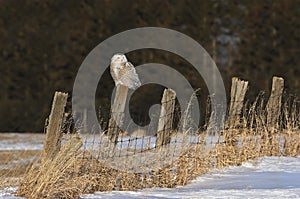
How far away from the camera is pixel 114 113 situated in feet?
23.7

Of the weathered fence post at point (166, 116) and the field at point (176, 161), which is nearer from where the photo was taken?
the field at point (176, 161)

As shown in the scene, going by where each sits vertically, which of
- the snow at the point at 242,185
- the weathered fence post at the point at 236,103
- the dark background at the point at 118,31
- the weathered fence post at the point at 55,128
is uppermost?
the dark background at the point at 118,31

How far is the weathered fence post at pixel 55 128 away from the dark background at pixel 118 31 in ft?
21.9

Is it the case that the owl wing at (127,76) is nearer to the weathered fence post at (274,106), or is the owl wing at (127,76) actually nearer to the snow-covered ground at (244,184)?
the snow-covered ground at (244,184)

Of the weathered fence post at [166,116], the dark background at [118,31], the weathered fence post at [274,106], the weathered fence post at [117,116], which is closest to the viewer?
the weathered fence post at [117,116]

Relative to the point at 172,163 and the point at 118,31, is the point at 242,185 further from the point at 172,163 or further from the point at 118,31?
the point at 118,31

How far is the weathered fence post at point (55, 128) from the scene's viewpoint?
21.7ft

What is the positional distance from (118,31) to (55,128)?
7744 millimetres

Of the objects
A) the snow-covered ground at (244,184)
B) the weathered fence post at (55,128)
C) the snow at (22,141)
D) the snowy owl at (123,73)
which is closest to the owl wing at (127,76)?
the snowy owl at (123,73)

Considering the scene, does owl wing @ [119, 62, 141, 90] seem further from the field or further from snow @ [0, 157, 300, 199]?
snow @ [0, 157, 300, 199]

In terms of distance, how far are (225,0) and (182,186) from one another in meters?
7.47

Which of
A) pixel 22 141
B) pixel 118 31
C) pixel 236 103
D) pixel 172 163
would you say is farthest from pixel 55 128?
pixel 118 31

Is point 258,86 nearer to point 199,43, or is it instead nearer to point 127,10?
point 199,43

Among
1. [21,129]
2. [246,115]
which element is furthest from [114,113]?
[21,129]
